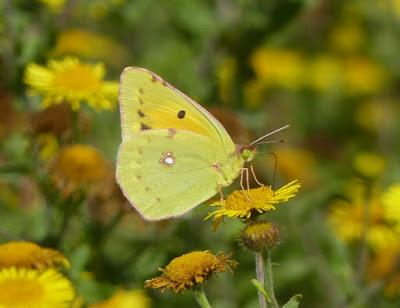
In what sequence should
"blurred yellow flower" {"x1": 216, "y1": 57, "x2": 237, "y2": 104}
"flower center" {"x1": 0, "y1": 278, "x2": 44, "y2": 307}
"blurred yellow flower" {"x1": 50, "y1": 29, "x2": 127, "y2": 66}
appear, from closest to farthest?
"flower center" {"x1": 0, "y1": 278, "x2": 44, "y2": 307} < "blurred yellow flower" {"x1": 216, "y1": 57, "x2": 237, "y2": 104} < "blurred yellow flower" {"x1": 50, "y1": 29, "x2": 127, "y2": 66}

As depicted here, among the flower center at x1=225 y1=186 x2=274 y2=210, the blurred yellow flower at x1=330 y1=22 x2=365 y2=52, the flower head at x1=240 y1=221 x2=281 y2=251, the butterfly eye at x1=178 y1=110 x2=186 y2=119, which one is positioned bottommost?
the blurred yellow flower at x1=330 y1=22 x2=365 y2=52

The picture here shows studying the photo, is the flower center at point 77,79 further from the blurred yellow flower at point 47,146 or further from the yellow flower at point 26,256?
the yellow flower at point 26,256

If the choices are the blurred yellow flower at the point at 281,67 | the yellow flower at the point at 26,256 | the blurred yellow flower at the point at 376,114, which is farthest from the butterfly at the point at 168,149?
the blurred yellow flower at the point at 376,114

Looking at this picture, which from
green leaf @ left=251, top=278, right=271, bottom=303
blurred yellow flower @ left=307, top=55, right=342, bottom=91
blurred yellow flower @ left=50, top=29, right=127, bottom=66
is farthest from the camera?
blurred yellow flower @ left=307, top=55, right=342, bottom=91

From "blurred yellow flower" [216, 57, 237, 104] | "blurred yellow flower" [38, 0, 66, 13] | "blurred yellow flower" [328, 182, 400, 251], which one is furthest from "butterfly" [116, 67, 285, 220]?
"blurred yellow flower" [216, 57, 237, 104]

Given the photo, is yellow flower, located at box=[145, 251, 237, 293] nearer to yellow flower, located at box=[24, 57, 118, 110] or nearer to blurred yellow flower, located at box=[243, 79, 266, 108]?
yellow flower, located at box=[24, 57, 118, 110]

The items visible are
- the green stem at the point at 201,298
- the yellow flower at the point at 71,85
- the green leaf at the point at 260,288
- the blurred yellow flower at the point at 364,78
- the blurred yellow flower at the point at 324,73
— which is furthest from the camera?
the blurred yellow flower at the point at 364,78
